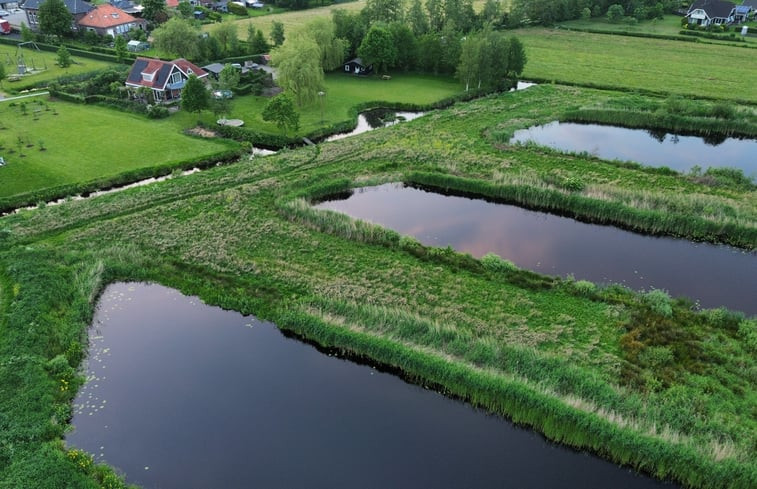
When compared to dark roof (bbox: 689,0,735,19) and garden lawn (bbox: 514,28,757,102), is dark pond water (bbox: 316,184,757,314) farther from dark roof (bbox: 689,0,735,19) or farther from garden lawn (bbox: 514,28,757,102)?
dark roof (bbox: 689,0,735,19)

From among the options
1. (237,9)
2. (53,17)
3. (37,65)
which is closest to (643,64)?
(237,9)

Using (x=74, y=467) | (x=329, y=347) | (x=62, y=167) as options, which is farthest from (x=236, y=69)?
(x=74, y=467)

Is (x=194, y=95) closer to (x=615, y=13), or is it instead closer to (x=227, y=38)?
(x=227, y=38)

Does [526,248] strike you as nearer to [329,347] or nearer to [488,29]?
[329,347]

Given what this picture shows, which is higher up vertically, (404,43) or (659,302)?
(404,43)

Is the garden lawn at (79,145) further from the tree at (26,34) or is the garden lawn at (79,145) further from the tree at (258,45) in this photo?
the tree at (26,34)

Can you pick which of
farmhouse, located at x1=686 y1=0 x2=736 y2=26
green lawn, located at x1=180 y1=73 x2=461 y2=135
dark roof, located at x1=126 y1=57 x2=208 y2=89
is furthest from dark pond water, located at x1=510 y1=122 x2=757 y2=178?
farmhouse, located at x1=686 y1=0 x2=736 y2=26
